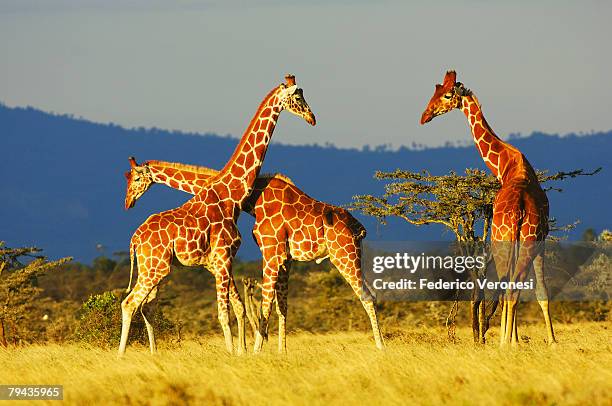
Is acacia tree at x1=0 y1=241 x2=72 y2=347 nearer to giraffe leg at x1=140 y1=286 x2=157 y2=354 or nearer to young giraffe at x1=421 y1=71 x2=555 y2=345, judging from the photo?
giraffe leg at x1=140 y1=286 x2=157 y2=354

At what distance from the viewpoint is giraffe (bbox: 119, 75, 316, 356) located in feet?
64.7

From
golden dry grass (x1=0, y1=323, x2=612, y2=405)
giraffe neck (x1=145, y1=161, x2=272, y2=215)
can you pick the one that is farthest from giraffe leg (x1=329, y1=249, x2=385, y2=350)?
giraffe neck (x1=145, y1=161, x2=272, y2=215)

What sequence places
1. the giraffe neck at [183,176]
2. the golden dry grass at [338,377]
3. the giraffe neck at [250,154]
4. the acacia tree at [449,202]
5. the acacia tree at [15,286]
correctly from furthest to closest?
the acacia tree at [15,286] → the acacia tree at [449,202] → the giraffe neck at [183,176] → the giraffe neck at [250,154] → the golden dry grass at [338,377]

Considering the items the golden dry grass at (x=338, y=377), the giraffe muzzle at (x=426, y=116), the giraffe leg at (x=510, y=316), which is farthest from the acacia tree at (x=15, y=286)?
the giraffe leg at (x=510, y=316)

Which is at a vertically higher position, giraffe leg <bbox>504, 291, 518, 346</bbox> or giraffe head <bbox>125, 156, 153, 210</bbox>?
giraffe head <bbox>125, 156, 153, 210</bbox>

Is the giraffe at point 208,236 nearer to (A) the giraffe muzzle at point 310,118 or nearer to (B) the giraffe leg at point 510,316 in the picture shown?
(A) the giraffe muzzle at point 310,118

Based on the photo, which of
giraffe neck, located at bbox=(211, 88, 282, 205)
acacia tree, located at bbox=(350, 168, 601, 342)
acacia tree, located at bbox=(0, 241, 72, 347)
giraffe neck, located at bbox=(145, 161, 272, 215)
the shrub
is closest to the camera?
giraffe neck, located at bbox=(211, 88, 282, 205)

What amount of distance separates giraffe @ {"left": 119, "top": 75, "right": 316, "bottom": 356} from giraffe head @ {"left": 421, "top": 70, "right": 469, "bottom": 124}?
251 cm

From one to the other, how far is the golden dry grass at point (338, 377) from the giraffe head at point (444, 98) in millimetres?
4852

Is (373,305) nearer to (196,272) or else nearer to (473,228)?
(473,228)

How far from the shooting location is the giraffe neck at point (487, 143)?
851 inches

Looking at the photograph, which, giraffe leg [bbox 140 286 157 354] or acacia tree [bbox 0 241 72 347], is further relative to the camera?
acacia tree [bbox 0 241 72 347]

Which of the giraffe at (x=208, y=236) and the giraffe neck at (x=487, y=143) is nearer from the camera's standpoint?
the giraffe at (x=208, y=236)

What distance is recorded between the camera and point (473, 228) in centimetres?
2611
